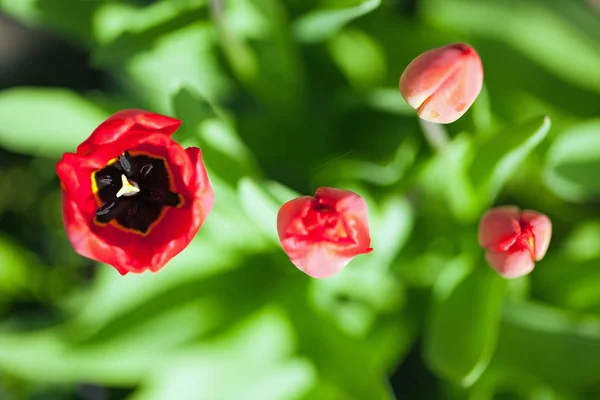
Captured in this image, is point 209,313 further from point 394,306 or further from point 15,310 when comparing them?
point 15,310

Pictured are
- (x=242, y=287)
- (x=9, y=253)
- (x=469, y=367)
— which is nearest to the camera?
(x=469, y=367)

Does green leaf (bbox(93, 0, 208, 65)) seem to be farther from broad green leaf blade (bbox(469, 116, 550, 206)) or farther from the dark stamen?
broad green leaf blade (bbox(469, 116, 550, 206))

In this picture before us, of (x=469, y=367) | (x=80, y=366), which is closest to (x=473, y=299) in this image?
(x=469, y=367)

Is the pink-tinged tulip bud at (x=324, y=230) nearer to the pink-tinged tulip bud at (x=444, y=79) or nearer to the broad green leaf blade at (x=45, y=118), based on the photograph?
the pink-tinged tulip bud at (x=444, y=79)

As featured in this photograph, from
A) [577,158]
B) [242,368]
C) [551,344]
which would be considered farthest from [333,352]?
[577,158]

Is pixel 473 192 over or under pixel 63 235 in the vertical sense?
over

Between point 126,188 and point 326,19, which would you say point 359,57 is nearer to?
point 326,19

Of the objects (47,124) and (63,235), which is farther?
(63,235)

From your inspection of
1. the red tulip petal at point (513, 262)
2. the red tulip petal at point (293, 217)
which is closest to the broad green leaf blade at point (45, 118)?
the red tulip petal at point (293, 217)

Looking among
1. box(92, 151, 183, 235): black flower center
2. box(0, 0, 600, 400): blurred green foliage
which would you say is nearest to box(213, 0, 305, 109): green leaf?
box(0, 0, 600, 400): blurred green foliage
